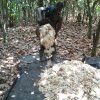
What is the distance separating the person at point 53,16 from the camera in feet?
22.8

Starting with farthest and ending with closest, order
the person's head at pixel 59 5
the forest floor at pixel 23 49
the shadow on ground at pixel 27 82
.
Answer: the forest floor at pixel 23 49
the person's head at pixel 59 5
the shadow on ground at pixel 27 82

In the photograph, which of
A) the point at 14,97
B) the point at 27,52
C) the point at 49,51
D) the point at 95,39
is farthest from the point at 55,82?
the point at 27,52

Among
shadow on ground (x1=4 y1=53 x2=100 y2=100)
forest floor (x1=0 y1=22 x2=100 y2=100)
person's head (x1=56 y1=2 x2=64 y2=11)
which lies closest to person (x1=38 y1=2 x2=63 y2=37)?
person's head (x1=56 y1=2 x2=64 y2=11)

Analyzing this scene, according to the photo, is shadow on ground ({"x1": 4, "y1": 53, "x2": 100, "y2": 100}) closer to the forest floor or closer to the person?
the forest floor

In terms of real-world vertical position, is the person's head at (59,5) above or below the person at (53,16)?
above

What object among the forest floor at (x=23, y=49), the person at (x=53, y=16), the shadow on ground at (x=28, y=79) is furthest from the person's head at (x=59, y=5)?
the forest floor at (x=23, y=49)

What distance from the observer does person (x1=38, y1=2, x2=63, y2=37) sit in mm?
6960

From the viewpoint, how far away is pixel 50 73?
6.61 meters

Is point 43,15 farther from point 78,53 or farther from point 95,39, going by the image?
point 78,53

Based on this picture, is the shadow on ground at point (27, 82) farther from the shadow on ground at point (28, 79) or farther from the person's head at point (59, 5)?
the person's head at point (59, 5)

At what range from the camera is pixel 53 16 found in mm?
7059

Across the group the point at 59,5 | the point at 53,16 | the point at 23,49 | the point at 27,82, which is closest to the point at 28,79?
the point at 27,82

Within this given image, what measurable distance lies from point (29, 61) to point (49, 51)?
4.21 feet

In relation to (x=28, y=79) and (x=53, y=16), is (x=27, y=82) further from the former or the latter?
(x=53, y=16)
